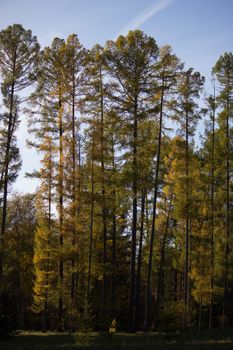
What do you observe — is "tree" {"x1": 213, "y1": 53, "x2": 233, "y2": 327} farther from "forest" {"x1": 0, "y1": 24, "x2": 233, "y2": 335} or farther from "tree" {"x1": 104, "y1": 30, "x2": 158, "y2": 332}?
"tree" {"x1": 104, "y1": 30, "x2": 158, "y2": 332}

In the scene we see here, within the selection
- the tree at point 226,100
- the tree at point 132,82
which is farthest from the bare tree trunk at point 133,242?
the tree at point 226,100

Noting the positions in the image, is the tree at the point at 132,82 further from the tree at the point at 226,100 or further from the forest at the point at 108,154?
the tree at the point at 226,100

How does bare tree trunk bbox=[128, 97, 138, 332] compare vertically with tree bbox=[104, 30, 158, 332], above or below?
below

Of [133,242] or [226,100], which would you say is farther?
[226,100]

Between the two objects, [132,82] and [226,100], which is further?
[226,100]

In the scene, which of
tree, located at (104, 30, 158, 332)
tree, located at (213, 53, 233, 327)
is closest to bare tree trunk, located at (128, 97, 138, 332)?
tree, located at (104, 30, 158, 332)

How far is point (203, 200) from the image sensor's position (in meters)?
24.7

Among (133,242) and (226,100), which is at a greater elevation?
(226,100)

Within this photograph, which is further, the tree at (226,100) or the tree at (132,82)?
the tree at (226,100)

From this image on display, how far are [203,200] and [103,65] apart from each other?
9.83 m

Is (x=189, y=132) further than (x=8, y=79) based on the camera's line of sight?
Yes

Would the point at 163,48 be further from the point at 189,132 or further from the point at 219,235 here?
the point at 219,235

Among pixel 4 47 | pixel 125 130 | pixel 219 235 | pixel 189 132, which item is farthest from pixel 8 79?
pixel 219 235

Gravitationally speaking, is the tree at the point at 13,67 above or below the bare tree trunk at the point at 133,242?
above
